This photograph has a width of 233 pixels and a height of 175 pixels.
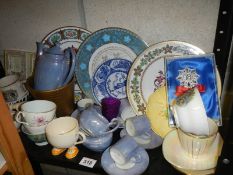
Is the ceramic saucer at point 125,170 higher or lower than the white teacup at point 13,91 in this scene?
lower

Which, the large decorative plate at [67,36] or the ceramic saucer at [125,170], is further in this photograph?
the large decorative plate at [67,36]

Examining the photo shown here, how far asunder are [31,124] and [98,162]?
0.25m

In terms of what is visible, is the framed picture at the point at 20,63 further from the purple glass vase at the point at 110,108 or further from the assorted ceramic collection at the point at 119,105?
the purple glass vase at the point at 110,108

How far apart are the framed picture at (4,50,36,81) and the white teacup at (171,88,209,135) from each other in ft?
2.35

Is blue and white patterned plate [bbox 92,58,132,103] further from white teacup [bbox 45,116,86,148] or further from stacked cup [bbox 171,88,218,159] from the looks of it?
stacked cup [bbox 171,88,218,159]

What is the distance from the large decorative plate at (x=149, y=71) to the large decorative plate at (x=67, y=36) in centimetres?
24

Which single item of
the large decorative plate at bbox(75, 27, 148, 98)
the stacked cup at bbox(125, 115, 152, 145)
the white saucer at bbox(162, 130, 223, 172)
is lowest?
the white saucer at bbox(162, 130, 223, 172)

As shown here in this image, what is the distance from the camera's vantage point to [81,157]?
0.76 m

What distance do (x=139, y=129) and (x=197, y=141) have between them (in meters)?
0.19

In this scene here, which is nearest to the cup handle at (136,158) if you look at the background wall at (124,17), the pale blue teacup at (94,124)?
the pale blue teacup at (94,124)

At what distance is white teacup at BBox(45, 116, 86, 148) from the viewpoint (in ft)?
2.33

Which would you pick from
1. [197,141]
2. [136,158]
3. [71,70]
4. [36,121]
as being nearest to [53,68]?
[71,70]

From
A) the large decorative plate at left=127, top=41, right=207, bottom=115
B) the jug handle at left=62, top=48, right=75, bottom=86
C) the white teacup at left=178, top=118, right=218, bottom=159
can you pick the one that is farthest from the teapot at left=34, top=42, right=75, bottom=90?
the white teacup at left=178, top=118, right=218, bottom=159

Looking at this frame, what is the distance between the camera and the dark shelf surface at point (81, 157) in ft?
2.34
